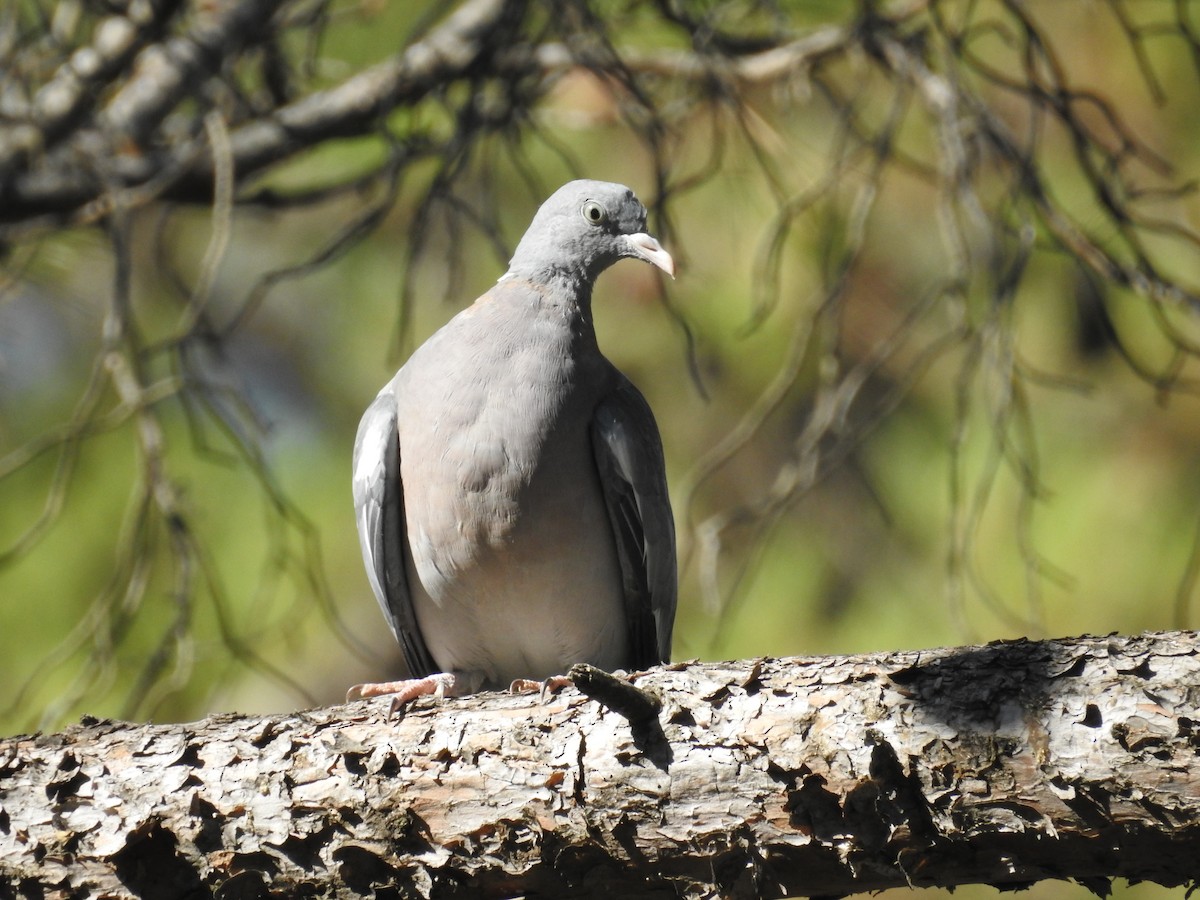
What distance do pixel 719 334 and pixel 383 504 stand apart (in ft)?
5.73

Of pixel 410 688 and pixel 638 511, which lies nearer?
pixel 410 688

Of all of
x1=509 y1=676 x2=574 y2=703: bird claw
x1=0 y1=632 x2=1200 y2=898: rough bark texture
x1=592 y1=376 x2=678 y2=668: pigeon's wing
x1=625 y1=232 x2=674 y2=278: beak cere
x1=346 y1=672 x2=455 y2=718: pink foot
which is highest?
x1=625 y1=232 x2=674 y2=278: beak cere

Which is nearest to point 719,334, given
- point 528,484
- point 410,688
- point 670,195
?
point 670,195

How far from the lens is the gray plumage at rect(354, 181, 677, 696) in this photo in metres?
3.19

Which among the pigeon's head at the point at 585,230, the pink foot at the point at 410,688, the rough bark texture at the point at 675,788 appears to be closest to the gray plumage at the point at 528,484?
the pigeon's head at the point at 585,230

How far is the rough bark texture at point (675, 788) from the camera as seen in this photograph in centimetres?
197

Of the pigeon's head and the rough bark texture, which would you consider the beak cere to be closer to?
the pigeon's head

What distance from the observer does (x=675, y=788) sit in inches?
84.5

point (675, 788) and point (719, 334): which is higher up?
point (719, 334)

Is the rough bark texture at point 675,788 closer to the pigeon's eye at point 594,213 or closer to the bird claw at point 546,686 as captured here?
the bird claw at point 546,686

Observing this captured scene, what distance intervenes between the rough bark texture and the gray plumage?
814 mm

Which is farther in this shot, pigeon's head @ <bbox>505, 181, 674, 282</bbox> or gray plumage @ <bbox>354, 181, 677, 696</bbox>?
pigeon's head @ <bbox>505, 181, 674, 282</bbox>

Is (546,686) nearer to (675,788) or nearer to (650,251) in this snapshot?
(675,788)

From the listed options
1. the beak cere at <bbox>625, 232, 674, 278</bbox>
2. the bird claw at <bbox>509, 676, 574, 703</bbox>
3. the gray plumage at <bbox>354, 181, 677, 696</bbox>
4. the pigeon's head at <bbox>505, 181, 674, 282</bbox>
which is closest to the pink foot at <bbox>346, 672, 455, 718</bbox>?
the gray plumage at <bbox>354, 181, 677, 696</bbox>
